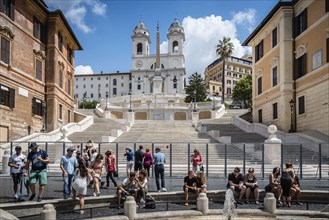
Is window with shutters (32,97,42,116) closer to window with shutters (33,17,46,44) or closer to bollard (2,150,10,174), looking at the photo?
window with shutters (33,17,46,44)

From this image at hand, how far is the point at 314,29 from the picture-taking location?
1039 inches

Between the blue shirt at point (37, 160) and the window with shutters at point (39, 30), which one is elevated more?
the window with shutters at point (39, 30)

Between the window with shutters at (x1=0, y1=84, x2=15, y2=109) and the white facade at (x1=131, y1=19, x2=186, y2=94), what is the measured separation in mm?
95739

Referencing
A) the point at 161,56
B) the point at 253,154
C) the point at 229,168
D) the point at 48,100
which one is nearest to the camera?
the point at 229,168

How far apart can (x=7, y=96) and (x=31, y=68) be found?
482 centimetres

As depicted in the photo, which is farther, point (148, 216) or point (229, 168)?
point (229, 168)

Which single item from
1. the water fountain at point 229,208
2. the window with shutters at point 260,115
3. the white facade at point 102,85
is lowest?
the water fountain at point 229,208

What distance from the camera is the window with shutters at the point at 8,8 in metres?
24.9

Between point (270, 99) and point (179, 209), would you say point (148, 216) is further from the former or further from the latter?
point (270, 99)

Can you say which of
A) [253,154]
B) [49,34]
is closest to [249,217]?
[253,154]

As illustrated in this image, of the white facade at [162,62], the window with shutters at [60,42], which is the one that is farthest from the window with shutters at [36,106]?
the white facade at [162,62]

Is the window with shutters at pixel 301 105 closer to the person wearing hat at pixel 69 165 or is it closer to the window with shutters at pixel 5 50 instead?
the person wearing hat at pixel 69 165

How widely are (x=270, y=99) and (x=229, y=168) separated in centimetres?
1622

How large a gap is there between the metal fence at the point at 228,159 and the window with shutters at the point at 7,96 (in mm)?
3663
